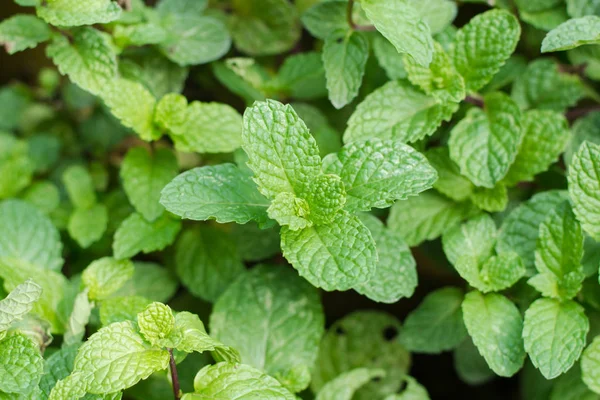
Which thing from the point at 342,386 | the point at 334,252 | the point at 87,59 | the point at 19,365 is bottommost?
the point at 342,386

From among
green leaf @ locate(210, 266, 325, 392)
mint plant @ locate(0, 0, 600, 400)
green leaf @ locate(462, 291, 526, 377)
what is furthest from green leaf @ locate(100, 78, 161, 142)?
green leaf @ locate(462, 291, 526, 377)

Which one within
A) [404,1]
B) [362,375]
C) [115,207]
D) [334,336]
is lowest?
[334,336]

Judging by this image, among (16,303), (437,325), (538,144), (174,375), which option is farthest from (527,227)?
(16,303)

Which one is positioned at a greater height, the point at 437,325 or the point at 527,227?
the point at 527,227

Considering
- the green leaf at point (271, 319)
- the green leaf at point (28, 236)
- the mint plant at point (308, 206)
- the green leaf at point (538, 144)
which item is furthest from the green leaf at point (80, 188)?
the green leaf at point (538, 144)

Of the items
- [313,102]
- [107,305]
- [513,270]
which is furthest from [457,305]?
[107,305]

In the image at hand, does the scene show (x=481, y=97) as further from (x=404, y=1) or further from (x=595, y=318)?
(x=595, y=318)

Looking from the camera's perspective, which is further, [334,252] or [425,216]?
[425,216]

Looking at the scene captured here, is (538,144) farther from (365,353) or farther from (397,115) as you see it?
(365,353)
